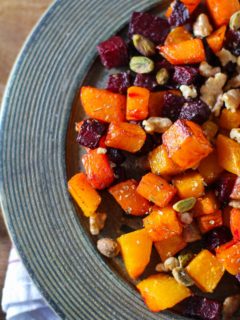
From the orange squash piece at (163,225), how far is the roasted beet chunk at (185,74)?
50cm

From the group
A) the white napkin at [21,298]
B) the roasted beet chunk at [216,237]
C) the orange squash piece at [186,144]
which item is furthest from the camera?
the white napkin at [21,298]

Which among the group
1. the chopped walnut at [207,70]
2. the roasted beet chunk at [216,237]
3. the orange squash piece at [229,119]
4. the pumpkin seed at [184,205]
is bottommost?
the roasted beet chunk at [216,237]

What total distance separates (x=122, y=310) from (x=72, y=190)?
50 cm

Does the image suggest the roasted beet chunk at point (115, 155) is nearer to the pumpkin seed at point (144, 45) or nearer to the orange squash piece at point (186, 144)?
the orange squash piece at point (186, 144)

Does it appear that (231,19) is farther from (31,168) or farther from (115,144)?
(31,168)

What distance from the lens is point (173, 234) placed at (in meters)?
2.04

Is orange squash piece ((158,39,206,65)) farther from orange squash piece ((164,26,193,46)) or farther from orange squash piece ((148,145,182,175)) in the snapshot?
orange squash piece ((148,145,182,175))

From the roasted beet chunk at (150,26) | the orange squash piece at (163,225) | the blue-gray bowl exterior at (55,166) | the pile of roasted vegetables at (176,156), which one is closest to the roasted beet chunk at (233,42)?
the pile of roasted vegetables at (176,156)

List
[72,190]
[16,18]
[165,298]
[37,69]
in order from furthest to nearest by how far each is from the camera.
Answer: [16,18] < [37,69] < [72,190] < [165,298]

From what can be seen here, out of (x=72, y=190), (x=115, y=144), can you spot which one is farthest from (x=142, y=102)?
(x=72, y=190)

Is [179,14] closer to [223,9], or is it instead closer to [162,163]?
[223,9]

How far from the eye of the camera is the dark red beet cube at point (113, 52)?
2203mm

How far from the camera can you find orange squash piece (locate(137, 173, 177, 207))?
80.0 inches

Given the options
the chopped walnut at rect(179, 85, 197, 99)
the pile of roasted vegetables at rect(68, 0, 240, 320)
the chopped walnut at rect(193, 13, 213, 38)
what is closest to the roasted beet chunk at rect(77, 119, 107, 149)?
the pile of roasted vegetables at rect(68, 0, 240, 320)
